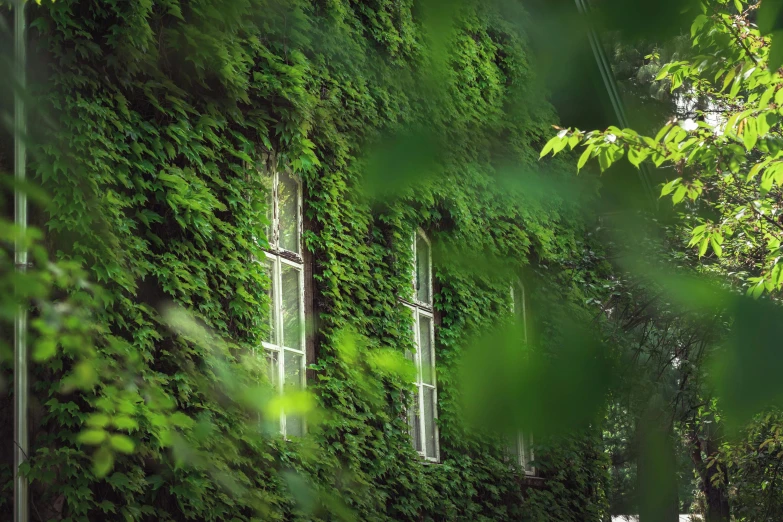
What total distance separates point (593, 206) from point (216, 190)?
15.5ft

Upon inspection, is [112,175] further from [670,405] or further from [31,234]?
[670,405]

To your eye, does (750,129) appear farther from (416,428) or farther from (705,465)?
(416,428)

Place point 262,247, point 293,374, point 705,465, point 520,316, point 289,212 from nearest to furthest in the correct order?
point 520,316 → point 262,247 → point 293,374 → point 289,212 → point 705,465

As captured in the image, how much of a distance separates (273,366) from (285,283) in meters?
0.56

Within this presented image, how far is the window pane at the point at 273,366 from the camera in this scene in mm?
6051

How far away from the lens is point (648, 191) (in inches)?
45.9

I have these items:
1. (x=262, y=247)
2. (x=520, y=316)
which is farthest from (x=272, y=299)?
(x=520, y=316)

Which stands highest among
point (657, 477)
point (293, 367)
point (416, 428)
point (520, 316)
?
point (293, 367)

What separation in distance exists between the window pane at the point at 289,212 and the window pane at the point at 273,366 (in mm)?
724

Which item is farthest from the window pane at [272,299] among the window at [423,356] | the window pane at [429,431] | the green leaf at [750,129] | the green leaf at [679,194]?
the green leaf at [679,194]

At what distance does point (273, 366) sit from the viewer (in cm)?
620

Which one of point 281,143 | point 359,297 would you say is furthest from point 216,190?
point 359,297

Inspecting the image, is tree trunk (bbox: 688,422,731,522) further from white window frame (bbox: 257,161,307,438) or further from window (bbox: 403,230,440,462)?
white window frame (bbox: 257,161,307,438)

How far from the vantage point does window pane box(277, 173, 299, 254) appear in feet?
21.2
